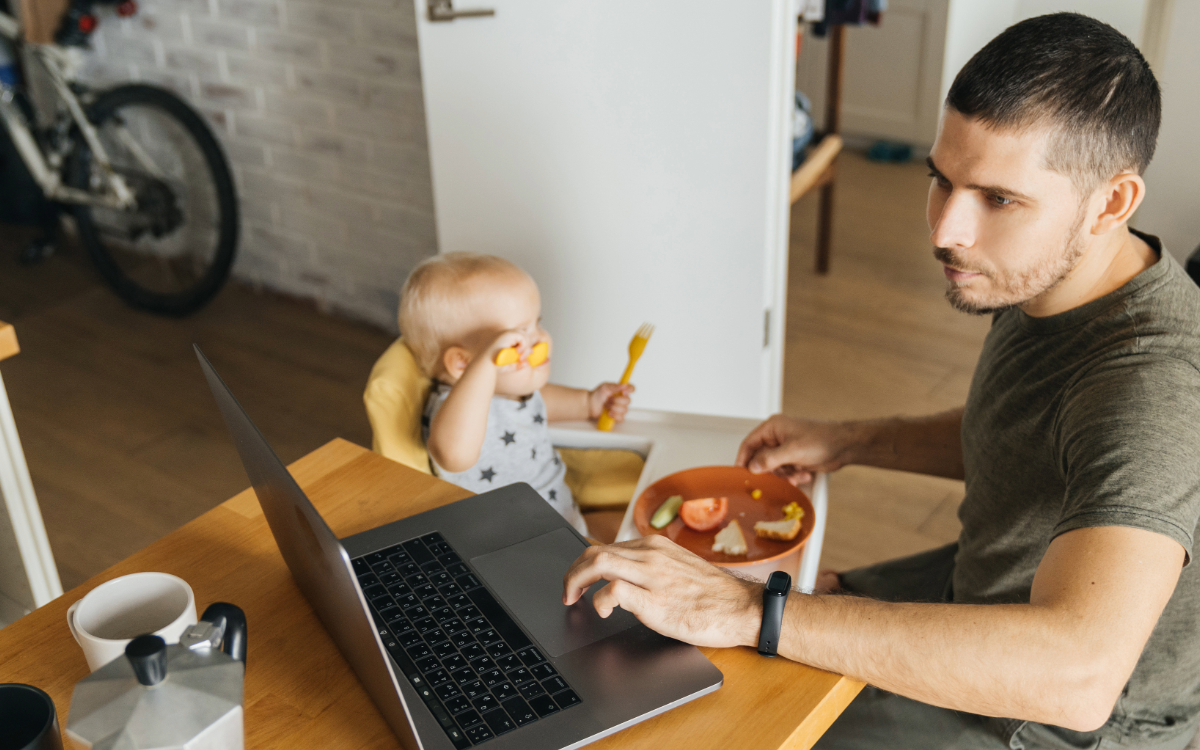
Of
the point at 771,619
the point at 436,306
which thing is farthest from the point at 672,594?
the point at 436,306

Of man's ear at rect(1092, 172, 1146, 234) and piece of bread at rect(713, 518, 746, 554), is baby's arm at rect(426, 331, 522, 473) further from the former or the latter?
man's ear at rect(1092, 172, 1146, 234)

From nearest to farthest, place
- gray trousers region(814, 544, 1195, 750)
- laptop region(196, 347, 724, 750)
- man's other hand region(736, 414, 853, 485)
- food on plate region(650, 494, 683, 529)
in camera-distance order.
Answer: laptop region(196, 347, 724, 750)
gray trousers region(814, 544, 1195, 750)
food on plate region(650, 494, 683, 529)
man's other hand region(736, 414, 853, 485)

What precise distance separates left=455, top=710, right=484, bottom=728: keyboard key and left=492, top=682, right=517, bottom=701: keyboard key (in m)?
0.02

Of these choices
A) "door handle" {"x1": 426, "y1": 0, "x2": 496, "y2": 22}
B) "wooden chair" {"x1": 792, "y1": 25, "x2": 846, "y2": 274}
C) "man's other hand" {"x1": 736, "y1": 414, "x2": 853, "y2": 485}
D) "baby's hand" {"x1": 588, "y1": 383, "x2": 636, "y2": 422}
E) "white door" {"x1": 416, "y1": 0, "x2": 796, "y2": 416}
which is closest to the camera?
"man's other hand" {"x1": 736, "y1": 414, "x2": 853, "y2": 485}

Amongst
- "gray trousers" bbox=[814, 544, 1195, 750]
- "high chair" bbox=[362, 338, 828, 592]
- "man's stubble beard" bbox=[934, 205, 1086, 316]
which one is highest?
"man's stubble beard" bbox=[934, 205, 1086, 316]

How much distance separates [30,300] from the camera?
3.33 m

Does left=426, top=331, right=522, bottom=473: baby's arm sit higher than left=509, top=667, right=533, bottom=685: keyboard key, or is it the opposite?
left=509, top=667, right=533, bottom=685: keyboard key

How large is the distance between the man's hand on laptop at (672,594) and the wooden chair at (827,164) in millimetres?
2030

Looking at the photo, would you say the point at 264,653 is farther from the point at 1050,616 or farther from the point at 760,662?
the point at 1050,616

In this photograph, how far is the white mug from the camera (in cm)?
78

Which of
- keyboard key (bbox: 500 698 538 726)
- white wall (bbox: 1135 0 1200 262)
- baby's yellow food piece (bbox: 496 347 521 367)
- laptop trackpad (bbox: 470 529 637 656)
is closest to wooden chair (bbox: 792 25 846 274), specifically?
white wall (bbox: 1135 0 1200 262)

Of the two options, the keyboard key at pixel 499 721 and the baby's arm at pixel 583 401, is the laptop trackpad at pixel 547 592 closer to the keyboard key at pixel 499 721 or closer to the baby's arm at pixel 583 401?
the keyboard key at pixel 499 721

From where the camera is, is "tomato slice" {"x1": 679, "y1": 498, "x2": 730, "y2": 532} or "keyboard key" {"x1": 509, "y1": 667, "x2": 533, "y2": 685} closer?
"keyboard key" {"x1": 509, "y1": 667, "x2": 533, "y2": 685}

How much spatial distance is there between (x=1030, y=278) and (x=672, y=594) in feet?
1.68
